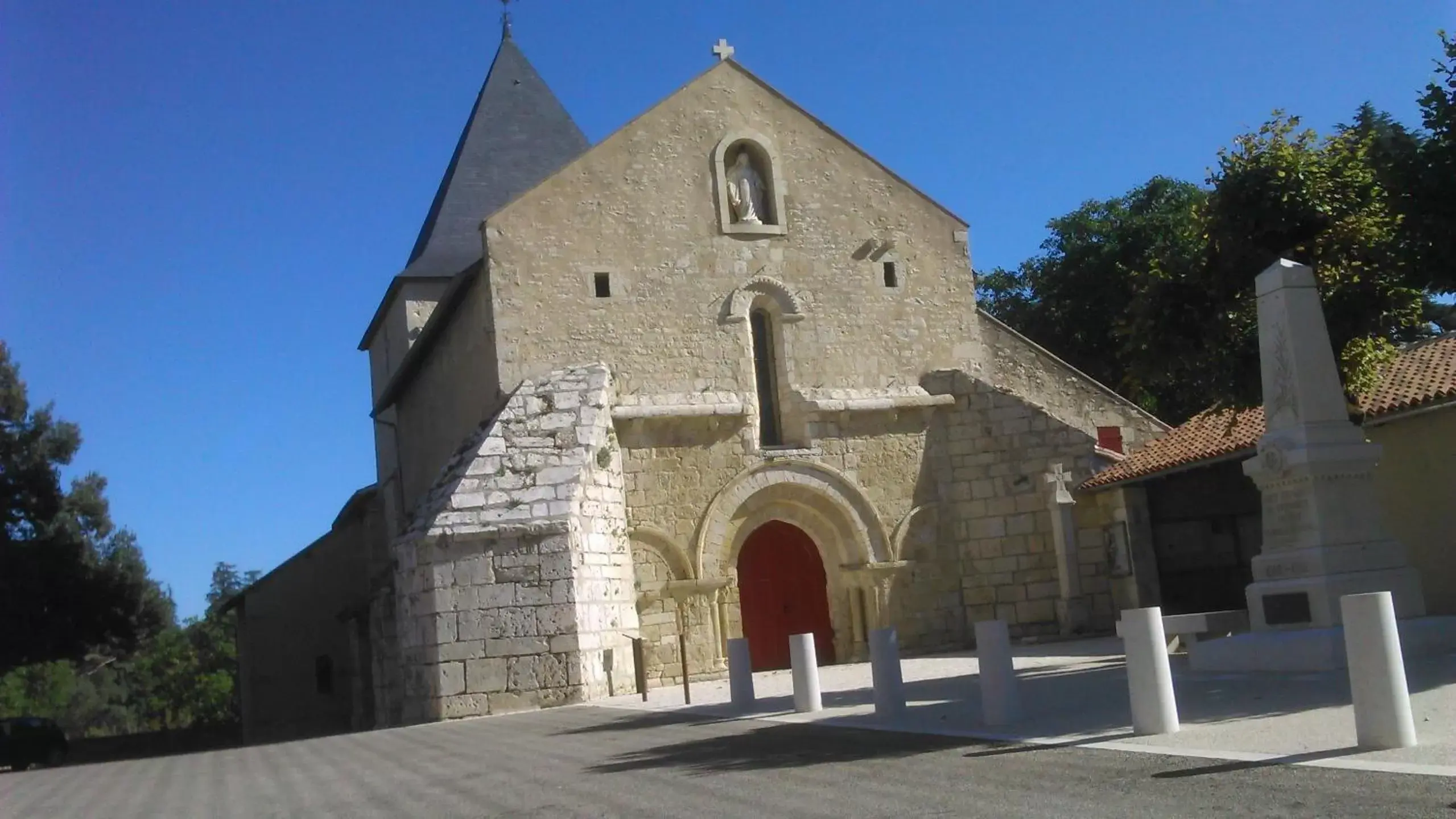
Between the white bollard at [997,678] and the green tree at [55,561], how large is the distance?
851 inches

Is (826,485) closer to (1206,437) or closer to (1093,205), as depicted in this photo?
(1206,437)

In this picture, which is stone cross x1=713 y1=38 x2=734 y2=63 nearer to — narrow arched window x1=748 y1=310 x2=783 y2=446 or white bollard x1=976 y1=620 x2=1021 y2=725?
narrow arched window x1=748 y1=310 x2=783 y2=446

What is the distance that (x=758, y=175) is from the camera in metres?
19.1

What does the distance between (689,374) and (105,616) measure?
15.5 metres

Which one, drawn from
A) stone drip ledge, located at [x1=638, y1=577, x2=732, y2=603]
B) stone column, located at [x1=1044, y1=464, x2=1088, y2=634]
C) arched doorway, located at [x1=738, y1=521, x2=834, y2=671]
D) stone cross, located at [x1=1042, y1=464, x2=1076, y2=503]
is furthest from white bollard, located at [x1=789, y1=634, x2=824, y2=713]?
stone cross, located at [x1=1042, y1=464, x2=1076, y2=503]

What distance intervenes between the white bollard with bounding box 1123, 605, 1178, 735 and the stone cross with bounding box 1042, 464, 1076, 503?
11.3m

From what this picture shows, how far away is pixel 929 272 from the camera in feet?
64.0

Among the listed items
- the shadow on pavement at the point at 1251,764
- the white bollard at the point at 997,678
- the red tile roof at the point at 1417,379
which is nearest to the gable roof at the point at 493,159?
the red tile roof at the point at 1417,379

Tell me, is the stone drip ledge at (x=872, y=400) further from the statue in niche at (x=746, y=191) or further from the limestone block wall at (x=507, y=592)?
the limestone block wall at (x=507, y=592)

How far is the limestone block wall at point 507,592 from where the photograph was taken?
46.8 ft

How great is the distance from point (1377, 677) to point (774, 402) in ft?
42.8

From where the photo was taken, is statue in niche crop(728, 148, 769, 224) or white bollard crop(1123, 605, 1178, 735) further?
statue in niche crop(728, 148, 769, 224)

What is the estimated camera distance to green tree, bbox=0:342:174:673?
24906mm

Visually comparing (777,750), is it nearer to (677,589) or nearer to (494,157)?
(677,589)
